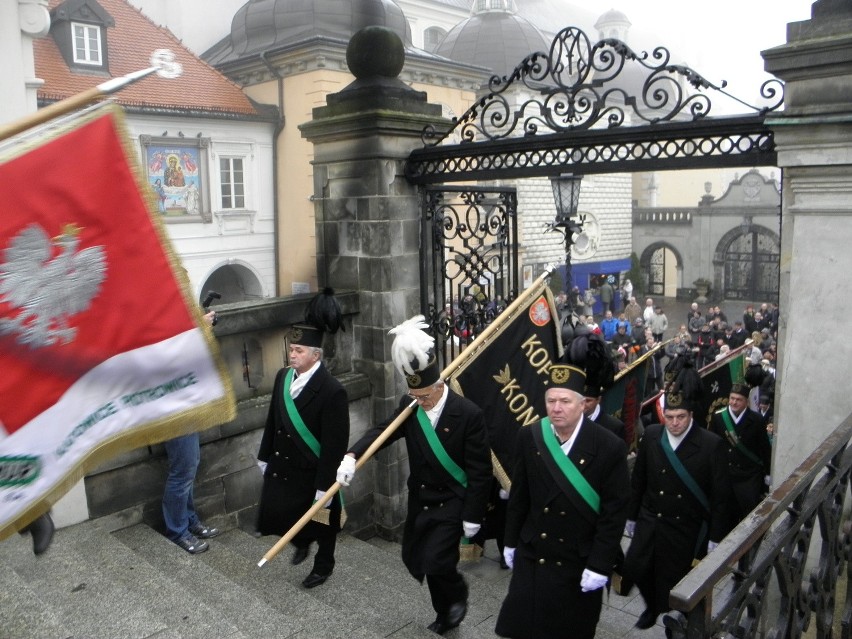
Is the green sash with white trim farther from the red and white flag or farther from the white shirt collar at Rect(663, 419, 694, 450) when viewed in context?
the red and white flag

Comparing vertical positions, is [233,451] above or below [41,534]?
below

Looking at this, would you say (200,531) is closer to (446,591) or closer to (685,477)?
(446,591)

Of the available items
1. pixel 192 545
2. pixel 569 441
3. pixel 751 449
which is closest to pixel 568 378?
pixel 569 441

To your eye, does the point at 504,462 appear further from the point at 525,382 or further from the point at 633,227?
the point at 633,227

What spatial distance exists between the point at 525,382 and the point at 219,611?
9.57 ft

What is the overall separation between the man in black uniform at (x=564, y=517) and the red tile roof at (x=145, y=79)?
15392mm

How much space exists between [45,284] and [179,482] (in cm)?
336

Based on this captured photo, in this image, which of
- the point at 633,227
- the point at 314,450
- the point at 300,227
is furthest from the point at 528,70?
the point at 633,227

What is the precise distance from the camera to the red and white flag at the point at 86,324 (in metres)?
2.44

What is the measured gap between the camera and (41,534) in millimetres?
3068

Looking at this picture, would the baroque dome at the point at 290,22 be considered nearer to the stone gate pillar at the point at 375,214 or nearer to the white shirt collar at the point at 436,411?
the stone gate pillar at the point at 375,214

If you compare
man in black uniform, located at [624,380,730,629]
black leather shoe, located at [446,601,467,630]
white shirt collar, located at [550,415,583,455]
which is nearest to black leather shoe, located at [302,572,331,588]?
black leather shoe, located at [446,601,467,630]

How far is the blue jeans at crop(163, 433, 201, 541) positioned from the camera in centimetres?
554

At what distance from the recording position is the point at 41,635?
11.8 ft
